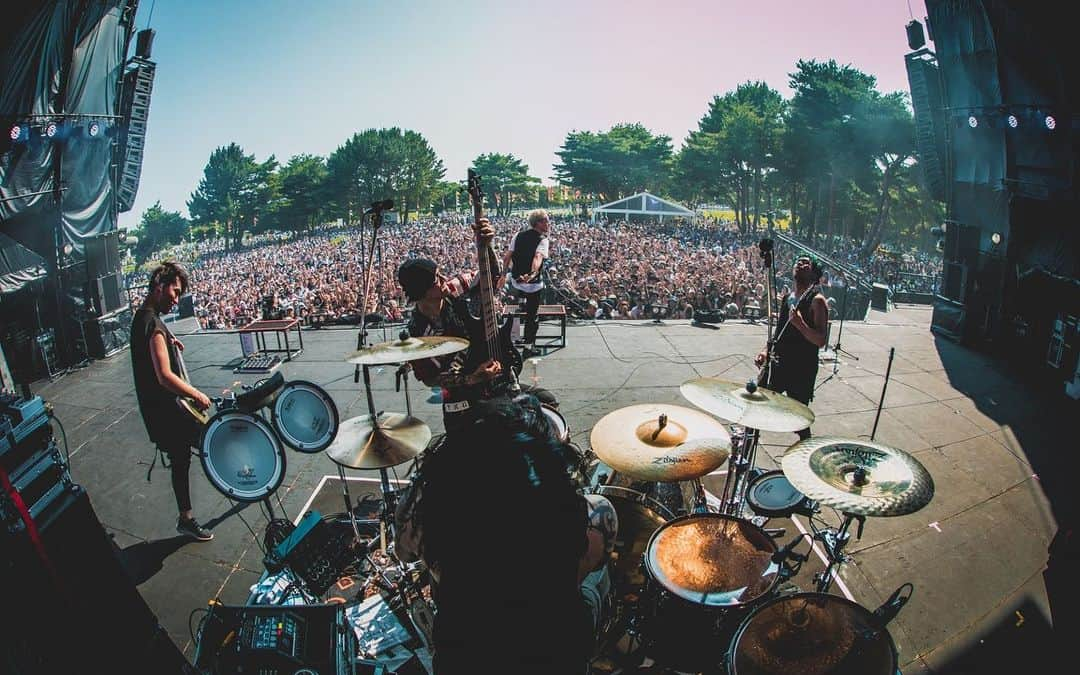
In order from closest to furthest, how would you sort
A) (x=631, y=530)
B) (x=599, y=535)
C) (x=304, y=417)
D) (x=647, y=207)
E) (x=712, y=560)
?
(x=599, y=535), (x=712, y=560), (x=631, y=530), (x=304, y=417), (x=647, y=207)

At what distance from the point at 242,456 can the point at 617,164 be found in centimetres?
5589

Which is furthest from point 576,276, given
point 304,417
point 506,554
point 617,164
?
point 617,164

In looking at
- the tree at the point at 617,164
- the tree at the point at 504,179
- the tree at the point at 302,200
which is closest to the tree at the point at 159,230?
the tree at the point at 302,200

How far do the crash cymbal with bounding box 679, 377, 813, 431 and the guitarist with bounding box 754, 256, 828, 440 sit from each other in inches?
44.8

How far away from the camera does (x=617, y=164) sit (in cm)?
5450

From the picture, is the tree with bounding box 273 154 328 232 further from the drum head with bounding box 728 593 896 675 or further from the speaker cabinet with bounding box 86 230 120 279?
the drum head with bounding box 728 593 896 675

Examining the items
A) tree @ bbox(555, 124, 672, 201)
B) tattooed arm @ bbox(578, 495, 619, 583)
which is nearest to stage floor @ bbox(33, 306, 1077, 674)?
tattooed arm @ bbox(578, 495, 619, 583)

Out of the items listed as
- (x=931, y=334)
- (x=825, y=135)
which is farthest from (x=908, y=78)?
(x=825, y=135)

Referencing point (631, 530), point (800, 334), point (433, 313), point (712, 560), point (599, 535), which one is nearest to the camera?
point (599, 535)

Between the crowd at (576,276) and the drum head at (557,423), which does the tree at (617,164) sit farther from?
the drum head at (557,423)

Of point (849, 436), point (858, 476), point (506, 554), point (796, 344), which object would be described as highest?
point (506, 554)

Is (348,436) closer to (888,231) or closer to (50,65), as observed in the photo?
(50,65)

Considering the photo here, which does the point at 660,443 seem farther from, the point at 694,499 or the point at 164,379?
the point at 164,379

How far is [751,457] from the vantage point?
148 inches
